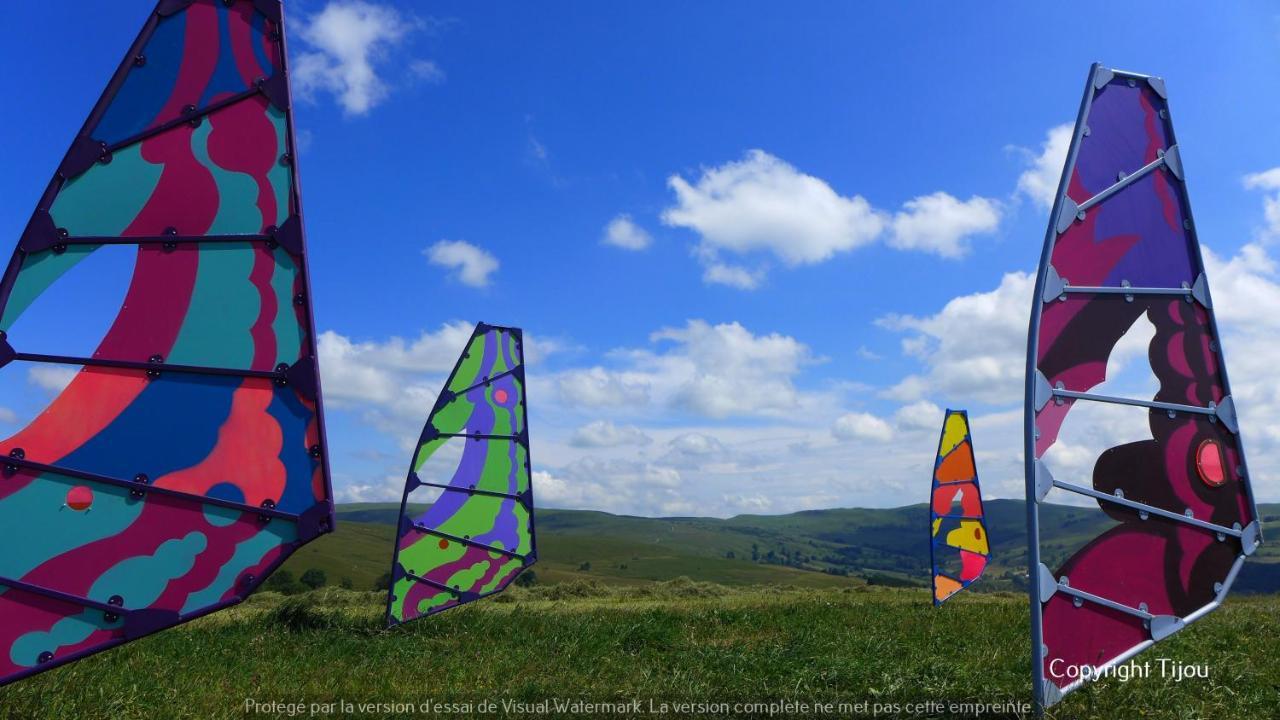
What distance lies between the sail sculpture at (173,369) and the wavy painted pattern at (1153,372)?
24.5 feet

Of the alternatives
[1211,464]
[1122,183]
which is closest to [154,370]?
[1122,183]

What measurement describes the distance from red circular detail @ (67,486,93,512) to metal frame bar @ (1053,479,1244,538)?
29.1 feet

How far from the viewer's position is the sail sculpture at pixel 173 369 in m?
6.39

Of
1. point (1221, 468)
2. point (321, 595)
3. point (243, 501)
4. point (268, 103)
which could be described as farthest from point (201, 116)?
point (321, 595)

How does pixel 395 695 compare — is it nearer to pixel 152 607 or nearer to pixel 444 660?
pixel 444 660

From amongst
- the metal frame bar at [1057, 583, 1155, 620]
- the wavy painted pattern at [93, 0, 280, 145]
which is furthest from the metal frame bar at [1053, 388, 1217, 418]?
the wavy painted pattern at [93, 0, 280, 145]

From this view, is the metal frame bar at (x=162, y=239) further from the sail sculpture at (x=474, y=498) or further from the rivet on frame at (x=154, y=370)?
the sail sculpture at (x=474, y=498)

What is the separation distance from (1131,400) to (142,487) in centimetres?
976

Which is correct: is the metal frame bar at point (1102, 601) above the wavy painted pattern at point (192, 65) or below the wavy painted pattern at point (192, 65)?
Result: below

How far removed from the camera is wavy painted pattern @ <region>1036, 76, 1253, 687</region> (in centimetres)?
796

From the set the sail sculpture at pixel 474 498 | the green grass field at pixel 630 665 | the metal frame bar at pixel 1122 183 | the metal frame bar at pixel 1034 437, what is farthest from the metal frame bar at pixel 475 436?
the metal frame bar at pixel 1122 183

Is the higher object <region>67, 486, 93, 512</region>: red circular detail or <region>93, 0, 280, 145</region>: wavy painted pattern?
<region>93, 0, 280, 145</region>: wavy painted pattern

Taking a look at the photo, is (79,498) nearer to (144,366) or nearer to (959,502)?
(144,366)

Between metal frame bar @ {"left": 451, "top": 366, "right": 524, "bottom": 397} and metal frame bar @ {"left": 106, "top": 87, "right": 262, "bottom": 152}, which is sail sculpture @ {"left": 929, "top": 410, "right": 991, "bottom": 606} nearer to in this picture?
metal frame bar @ {"left": 451, "top": 366, "right": 524, "bottom": 397}
